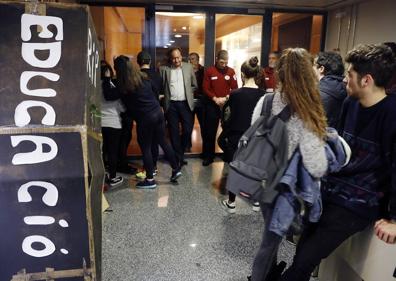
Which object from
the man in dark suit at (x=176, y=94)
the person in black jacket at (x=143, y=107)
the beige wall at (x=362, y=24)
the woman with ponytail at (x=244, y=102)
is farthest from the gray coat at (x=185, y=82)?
the beige wall at (x=362, y=24)

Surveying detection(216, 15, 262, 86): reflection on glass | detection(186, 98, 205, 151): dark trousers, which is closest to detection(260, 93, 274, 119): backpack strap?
detection(186, 98, 205, 151): dark trousers

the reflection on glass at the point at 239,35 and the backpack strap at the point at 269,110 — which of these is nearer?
the backpack strap at the point at 269,110

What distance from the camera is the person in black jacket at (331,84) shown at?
7.29 feet

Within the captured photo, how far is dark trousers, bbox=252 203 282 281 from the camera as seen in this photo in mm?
1513

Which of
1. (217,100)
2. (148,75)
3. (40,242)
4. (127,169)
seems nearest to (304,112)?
(40,242)

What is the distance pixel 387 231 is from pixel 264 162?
0.55m

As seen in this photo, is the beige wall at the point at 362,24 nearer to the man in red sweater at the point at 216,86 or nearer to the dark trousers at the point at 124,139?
the man in red sweater at the point at 216,86

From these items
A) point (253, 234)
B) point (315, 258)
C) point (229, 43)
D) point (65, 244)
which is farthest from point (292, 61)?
point (229, 43)

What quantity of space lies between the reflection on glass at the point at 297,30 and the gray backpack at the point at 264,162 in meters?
3.86

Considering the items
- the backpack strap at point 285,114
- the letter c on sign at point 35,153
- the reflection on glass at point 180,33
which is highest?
the reflection on glass at point 180,33

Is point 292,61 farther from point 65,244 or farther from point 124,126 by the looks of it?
point 124,126

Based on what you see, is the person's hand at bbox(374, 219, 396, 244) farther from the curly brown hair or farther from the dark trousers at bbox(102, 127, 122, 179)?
the dark trousers at bbox(102, 127, 122, 179)

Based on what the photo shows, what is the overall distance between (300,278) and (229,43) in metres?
4.60

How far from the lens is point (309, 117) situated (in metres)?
1.34
